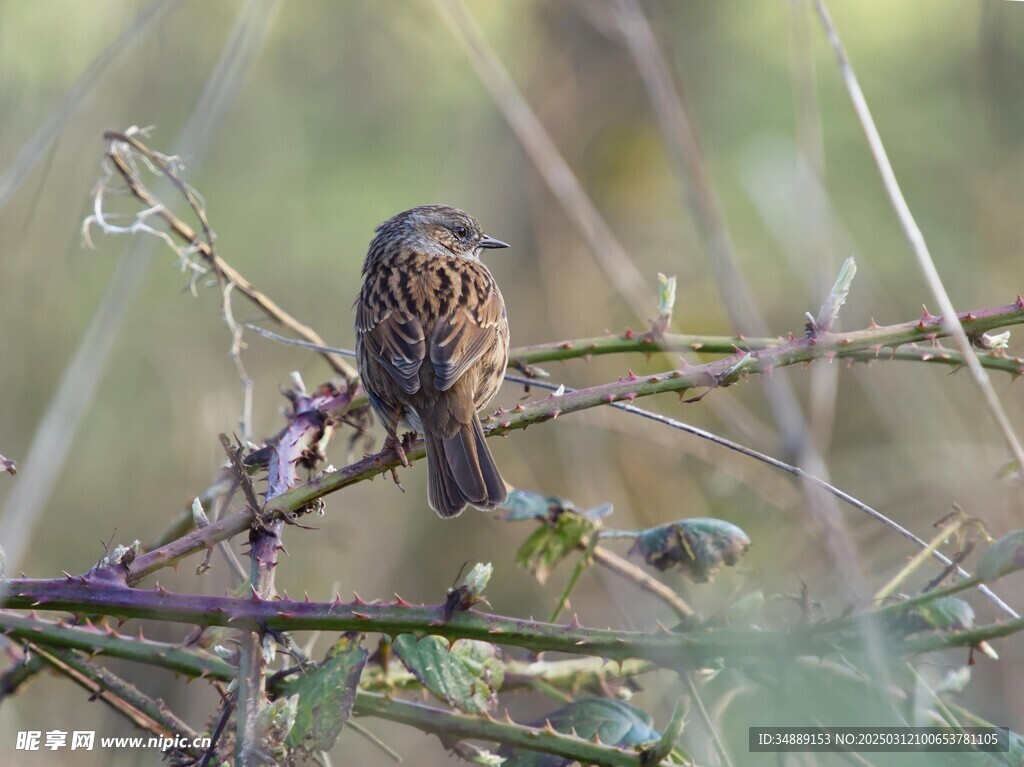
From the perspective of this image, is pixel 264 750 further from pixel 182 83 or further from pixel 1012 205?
pixel 1012 205

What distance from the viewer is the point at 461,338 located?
137 inches

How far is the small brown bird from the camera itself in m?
3.05

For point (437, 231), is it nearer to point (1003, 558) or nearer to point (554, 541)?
point (554, 541)

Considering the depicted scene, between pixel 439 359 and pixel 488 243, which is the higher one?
pixel 488 243

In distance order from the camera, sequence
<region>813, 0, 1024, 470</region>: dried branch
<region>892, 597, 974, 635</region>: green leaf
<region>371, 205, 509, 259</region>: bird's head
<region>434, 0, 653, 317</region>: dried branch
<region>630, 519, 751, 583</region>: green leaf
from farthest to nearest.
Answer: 1. <region>371, 205, 509, 259</region>: bird's head
2. <region>434, 0, 653, 317</region>: dried branch
3. <region>630, 519, 751, 583</region>: green leaf
4. <region>813, 0, 1024, 470</region>: dried branch
5. <region>892, 597, 974, 635</region>: green leaf

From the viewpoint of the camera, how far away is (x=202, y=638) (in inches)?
94.3

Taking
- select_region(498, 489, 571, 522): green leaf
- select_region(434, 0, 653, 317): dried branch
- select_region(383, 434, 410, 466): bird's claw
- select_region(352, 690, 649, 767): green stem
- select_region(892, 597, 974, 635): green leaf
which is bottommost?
select_region(352, 690, 649, 767): green stem

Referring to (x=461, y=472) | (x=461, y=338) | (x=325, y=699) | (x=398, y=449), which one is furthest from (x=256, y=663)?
(x=461, y=338)

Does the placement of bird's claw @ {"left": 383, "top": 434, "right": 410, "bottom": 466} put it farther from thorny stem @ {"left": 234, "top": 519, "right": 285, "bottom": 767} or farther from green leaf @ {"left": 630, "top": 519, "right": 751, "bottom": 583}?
green leaf @ {"left": 630, "top": 519, "right": 751, "bottom": 583}

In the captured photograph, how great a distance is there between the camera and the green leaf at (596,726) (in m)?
2.17

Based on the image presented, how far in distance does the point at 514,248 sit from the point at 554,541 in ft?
15.0

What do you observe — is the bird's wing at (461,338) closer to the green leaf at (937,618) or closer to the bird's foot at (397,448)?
the bird's foot at (397,448)

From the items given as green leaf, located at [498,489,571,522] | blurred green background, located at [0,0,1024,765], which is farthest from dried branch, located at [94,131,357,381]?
blurred green background, located at [0,0,1024,765]

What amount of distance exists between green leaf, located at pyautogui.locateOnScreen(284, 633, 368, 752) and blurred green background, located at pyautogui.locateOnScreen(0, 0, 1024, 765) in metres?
1.55
